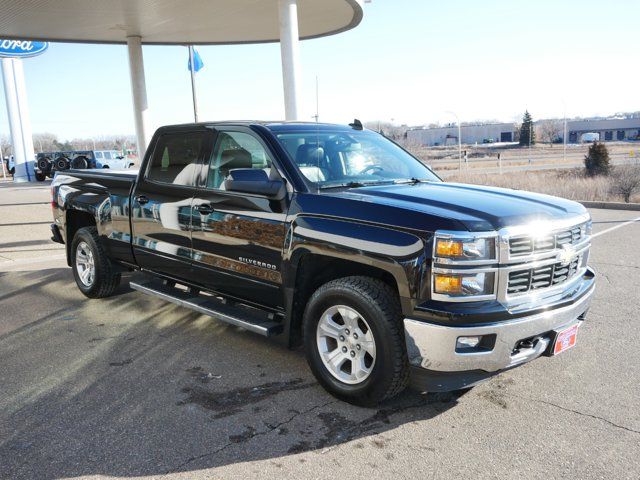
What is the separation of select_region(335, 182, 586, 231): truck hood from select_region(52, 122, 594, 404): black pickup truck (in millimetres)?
17

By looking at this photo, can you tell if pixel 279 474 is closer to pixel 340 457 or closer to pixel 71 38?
pixel 340 457

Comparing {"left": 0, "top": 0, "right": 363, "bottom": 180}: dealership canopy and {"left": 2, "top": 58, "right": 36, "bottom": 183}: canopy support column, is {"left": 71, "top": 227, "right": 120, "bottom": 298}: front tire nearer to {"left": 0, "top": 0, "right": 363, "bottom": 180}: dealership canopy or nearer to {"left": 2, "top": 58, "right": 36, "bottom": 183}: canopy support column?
{"left": 0, "top": 0, "right": 363, "bottom": 180}: dealership canopy

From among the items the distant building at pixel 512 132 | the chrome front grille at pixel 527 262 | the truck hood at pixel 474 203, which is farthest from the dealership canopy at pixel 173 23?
the distant building at pixel 512 132

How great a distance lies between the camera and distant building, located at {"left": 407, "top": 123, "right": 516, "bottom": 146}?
130 metres

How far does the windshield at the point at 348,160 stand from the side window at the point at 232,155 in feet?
0.77

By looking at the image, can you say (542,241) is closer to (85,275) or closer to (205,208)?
(205,208)

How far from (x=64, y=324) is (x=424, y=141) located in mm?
135950

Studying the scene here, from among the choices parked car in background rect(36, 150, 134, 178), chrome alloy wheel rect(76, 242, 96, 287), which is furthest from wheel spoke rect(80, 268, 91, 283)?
parked car in background rect(36, 150, 134, 178)

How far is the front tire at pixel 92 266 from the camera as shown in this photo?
20.8 feet

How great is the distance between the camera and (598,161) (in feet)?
85.3

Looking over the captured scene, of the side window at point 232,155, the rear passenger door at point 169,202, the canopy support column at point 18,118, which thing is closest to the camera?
the side window at point 232,155

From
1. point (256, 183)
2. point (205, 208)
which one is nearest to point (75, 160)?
point (205, 208)

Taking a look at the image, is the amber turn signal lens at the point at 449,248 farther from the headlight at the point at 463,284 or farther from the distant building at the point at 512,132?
the distant building at the point at 512,132

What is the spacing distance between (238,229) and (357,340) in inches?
54.2
